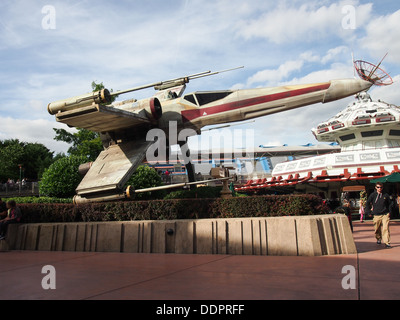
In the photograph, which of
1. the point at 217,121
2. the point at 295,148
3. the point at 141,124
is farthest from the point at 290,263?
the point at 295,148

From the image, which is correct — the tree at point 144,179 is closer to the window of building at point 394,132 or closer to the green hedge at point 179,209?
the green hedge at point 179,209

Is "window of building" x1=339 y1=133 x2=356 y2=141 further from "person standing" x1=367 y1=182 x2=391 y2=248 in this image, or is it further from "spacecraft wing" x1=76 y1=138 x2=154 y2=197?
"spacecraft wing" x1=76 y1=138 x2=154 y2=197

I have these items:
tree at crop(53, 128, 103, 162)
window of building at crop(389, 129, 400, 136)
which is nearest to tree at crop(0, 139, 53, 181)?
tree at crop(53, 128, 103, 162)

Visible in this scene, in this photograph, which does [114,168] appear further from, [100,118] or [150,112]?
[150,112]

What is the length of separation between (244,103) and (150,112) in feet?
12.0

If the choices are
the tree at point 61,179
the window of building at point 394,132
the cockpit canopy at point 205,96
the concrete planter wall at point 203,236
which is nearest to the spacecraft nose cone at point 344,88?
the cockpit canopy at point 205,96

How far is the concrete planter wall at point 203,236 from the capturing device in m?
7.19

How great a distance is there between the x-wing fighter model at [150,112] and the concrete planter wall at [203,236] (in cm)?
152

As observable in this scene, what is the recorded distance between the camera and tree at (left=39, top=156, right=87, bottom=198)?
57.1 ft

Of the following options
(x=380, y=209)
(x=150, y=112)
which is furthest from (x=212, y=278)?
(x=150, y=112)

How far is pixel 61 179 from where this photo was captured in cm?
1742

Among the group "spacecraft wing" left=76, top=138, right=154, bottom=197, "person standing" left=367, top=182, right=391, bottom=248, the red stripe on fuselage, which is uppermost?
the red stripe on fuselage

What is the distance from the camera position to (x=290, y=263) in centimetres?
618

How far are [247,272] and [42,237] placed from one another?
776 cm
